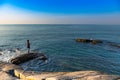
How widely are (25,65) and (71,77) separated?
42.2 feet

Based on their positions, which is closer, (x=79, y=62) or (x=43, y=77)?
(x=43, y=77)

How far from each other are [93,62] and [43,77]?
15586 millimetres

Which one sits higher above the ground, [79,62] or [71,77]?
[71,77]

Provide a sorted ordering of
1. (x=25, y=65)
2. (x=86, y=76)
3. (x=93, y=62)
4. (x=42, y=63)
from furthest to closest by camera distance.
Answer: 1. (x=93, y=62)
2. (x=42, y=63)
3. (x=25, y=65)
4. (x=86, y=76)

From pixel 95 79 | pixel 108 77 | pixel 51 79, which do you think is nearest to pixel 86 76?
pixel 95 79

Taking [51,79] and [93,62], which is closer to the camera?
[51,79]

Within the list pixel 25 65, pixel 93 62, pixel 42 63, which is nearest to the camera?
pixel 25 65

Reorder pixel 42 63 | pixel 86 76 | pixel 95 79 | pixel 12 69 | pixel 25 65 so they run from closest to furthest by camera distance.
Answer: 1. pixel 95 79
2. pixel 86 76
3. pixel 12 69
4. pixel 25 65
5. pixel 42 63

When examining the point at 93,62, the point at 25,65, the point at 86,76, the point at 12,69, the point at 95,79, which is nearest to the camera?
the point at 95,79

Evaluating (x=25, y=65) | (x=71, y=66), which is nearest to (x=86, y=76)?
(x=71, y=66)

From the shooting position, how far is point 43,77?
10.9 meters

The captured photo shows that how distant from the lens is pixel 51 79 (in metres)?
10.3

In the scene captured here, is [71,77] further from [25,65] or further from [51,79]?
[25,65]

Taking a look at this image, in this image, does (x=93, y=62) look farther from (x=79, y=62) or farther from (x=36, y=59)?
(x=36, y=59)
